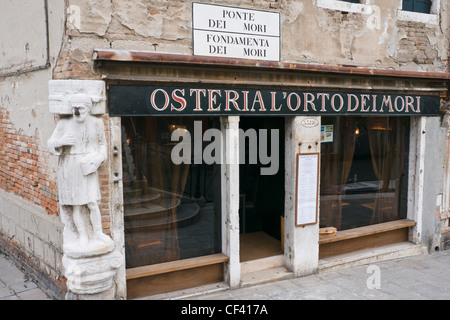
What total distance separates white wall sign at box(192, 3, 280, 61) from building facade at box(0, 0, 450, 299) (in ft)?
0.06

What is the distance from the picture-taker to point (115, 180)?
5027 mm

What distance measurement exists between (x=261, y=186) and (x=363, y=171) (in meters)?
1.85

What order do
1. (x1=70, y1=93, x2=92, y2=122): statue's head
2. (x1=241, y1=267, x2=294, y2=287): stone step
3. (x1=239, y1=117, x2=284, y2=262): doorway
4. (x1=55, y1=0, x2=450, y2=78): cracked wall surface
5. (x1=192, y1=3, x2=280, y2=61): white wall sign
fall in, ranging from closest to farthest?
1. (x1=70, y1=93, x2=92, y2=122): statue's head
2. (x1=55, y1=0, x2=450, y2=78): cracked wall surface
3. (x1=192, y1=3, x2=280, y2=61): white wall sign
4. (x1=241, y1=267, x2=294, y2=287): stone step
5. (x1=239, y1=117, x2=284, y2=262): doorway

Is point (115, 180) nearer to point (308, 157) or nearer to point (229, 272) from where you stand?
point (229, 272)

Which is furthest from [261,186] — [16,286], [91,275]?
[16,286]

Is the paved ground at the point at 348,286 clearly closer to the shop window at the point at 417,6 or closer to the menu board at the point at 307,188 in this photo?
the menu board at the point at 307,188

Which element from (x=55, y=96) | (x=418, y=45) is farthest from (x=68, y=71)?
(x=418, y=45)

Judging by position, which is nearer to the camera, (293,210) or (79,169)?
(79,169)

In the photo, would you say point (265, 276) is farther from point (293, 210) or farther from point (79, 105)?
point (79, 105)

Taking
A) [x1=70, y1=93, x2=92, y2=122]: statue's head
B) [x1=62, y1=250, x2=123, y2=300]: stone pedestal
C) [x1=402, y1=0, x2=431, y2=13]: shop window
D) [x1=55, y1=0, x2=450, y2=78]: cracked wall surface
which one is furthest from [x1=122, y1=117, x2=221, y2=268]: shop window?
[x1=402, y1=0, x2=431, y2=13]: shop window

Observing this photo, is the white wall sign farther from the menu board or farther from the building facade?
the menu board

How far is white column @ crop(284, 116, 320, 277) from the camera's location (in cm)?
628

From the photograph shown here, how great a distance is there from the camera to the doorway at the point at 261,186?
281 inches

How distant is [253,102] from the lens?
579 centimetres
